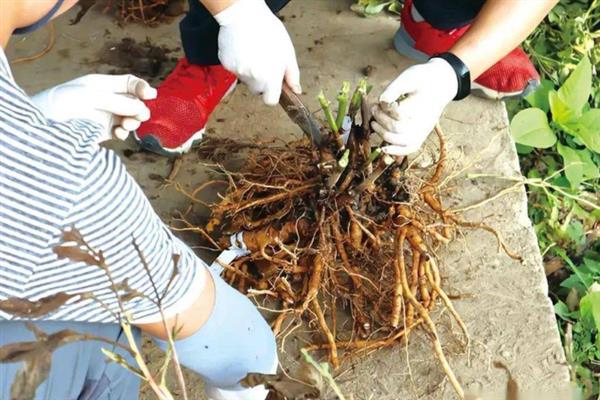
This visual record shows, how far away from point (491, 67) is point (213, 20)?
61cm

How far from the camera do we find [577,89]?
158 centimetres

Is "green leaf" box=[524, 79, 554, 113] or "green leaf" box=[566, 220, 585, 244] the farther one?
"green leaf" box=[524, 79, 554, 113]

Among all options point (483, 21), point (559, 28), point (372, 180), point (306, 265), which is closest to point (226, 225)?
point (306, 265)

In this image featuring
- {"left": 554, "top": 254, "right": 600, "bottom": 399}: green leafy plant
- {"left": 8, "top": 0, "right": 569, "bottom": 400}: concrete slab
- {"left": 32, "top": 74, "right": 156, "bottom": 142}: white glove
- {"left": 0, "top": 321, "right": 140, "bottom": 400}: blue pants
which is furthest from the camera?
{"left": 554, "top": 254, "right": 600, "bottom": 399}: green leafy plant

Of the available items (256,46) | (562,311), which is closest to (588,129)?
(562,311)

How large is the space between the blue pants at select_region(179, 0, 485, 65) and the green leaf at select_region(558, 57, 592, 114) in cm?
26

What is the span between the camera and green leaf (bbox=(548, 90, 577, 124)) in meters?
1.59

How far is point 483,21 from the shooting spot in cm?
125

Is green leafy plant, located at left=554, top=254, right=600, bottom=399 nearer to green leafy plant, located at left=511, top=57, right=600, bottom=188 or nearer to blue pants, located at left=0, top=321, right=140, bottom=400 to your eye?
green leafy plant, located at left=511, top=57, right=600, bottom=188

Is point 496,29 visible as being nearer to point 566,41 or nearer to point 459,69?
point 459,69

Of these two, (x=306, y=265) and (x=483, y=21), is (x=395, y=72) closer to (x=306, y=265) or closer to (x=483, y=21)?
(x=483, y=21)

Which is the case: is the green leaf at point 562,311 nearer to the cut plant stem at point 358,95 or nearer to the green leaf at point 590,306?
the green leaf at point 590,306

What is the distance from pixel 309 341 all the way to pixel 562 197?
0.69 m

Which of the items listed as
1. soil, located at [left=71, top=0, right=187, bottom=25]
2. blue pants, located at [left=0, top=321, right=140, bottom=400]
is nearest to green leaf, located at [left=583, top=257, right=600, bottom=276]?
blue pants, located at [left=0, top=321, right=140, bottom=400]
